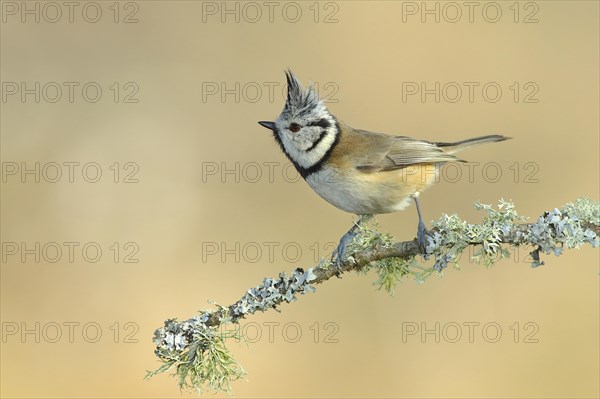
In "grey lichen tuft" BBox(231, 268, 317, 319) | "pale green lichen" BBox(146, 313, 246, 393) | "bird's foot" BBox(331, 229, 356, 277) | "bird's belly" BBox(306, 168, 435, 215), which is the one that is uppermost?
"bird's belly" BBox(306, 168, 435, 215)

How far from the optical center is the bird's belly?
12.3 ft

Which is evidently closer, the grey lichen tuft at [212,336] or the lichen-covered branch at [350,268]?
the lichen-covered branch at [350,268]

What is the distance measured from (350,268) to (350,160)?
1.08 meters

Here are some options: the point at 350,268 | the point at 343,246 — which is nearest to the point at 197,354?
the point at 350,268

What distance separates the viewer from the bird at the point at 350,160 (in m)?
3.73

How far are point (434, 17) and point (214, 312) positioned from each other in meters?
5.08

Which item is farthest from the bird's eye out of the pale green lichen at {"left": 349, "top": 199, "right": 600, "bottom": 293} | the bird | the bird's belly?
the pale green lichen at {"left": 349, "top": 199, "right": 600, "bottom": 293}

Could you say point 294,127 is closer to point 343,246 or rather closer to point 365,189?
point 365,189

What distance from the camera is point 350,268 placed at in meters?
2.82

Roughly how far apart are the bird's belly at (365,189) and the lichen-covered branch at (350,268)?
0.84m

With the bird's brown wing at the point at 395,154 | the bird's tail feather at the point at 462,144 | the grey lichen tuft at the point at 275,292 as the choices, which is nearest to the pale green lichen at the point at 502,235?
the grey lichen tuft at the point at 275,292

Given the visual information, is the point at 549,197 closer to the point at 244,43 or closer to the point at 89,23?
the point at 244,43

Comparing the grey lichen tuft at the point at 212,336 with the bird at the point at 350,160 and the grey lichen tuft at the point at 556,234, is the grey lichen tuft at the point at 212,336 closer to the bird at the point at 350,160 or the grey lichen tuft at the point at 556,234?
the grey lichen tuft at the point at 556,234

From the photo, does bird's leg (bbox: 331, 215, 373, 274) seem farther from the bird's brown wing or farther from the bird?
the bird's brown wing
